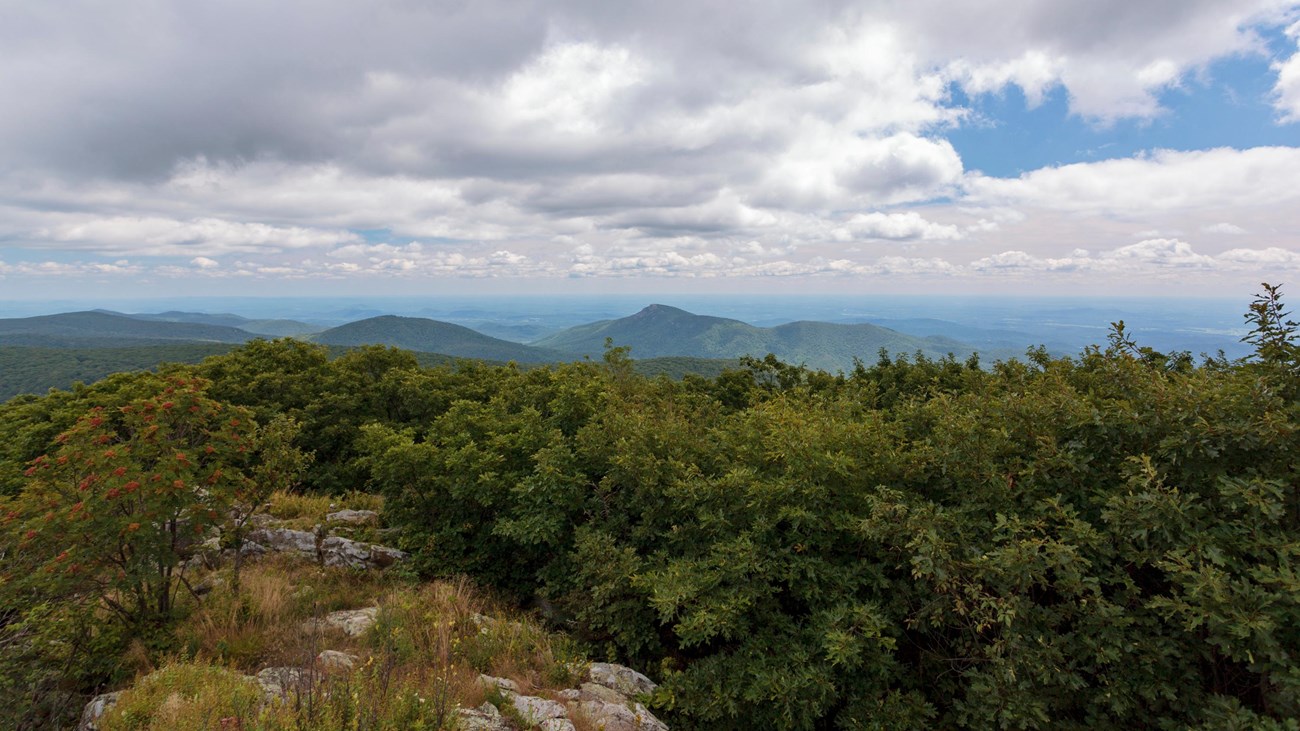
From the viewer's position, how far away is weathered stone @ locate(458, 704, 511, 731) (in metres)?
6.14

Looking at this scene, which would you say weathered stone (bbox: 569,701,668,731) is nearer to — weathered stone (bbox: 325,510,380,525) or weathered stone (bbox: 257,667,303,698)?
weathered stone (bbox: 257,667,303,698)

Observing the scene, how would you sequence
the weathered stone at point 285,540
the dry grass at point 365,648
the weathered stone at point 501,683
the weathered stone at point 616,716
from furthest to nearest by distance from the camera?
1. the weathered stone at point 285,540
2. the weathered stone at point 501,683
3. the weathered stone at point 616,716
4. the dry grass at point 365,648

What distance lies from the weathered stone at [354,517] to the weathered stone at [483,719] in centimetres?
953

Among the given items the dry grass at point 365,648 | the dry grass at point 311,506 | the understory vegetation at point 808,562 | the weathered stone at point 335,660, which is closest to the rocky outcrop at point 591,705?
the dry grass at point 365,648

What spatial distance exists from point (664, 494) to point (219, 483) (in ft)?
25.9

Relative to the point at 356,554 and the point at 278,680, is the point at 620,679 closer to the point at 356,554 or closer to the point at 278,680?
the point at 278,680

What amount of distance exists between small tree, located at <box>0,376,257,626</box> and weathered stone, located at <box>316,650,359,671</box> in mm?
2860

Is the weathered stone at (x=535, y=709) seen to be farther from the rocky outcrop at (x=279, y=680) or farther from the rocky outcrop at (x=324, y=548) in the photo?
A: the rocky outcrop at (x=324, y=548)

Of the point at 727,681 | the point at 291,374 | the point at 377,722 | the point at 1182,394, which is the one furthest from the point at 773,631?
the point at 291,374

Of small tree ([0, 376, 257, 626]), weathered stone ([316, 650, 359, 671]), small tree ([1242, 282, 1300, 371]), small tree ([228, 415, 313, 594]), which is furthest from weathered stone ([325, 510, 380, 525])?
small tree ([1242, 282, 1300, 371])

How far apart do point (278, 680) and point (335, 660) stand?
2.37 feet

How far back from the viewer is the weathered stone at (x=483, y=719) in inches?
242

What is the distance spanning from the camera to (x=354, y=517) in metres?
14.5

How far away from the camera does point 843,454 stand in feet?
28.7
